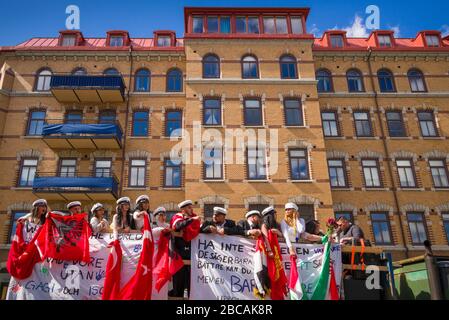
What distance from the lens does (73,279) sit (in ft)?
22.0

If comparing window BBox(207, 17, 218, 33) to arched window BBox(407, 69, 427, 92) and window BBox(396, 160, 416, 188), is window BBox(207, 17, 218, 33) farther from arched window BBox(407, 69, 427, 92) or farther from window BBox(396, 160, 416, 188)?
window BBox(396, 160, 416, 188)

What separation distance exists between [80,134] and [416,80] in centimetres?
2169

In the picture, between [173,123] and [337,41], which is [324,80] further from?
[173,123]

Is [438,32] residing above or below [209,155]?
above

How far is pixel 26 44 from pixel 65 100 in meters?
6.35

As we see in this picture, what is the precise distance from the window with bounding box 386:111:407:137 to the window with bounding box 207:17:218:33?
12516 mm

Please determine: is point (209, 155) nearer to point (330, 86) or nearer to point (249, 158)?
point (249, 158)

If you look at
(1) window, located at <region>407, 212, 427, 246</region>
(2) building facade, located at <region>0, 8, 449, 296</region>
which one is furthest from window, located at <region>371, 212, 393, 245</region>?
(1) window, located at <region>407, 212, 427, 246</region>

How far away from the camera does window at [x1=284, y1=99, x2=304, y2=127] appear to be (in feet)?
68.5

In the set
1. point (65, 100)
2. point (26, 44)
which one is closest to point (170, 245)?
point (65, 100)

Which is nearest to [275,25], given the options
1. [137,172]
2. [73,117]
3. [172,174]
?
[172,174]

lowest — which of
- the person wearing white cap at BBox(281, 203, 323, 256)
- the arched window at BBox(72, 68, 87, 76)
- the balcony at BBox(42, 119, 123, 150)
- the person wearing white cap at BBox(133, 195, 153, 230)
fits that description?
the person wearing white cap at BBox(281, 203, 323, 256)

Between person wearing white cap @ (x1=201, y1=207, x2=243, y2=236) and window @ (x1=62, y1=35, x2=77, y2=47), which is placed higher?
window @ (x1=62, y1=35, x2=77, y2=47)

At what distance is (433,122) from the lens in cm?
2205
